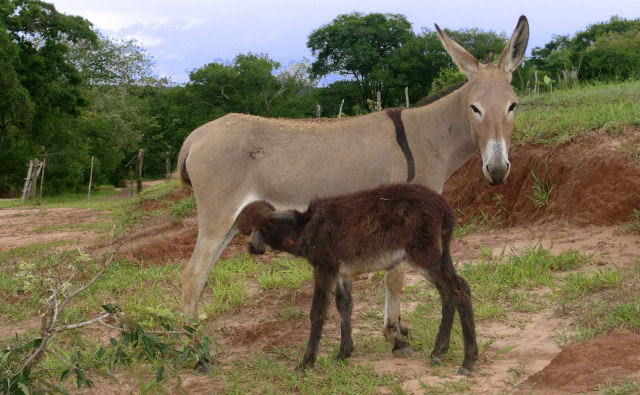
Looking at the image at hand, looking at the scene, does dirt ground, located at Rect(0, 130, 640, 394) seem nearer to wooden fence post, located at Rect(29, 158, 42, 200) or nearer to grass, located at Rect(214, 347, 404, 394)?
grass, located at Rect(214, 347, 404, 394)

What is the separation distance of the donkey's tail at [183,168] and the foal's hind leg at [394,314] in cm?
203

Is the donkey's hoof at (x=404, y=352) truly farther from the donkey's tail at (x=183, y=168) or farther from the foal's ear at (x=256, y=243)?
the donkey's tail at (x=183, y=168)

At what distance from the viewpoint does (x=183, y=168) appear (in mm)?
4867

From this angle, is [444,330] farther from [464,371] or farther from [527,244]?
[527,244]

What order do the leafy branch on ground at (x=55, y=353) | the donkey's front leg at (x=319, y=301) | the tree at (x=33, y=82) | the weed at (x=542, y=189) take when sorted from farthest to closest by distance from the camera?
the tree at (x=33, y=82) → the weed at (x=542, y=189) → the donkey's front leg at (x=319, y=301) → the leafy branch on ground at (x=55, y=353)

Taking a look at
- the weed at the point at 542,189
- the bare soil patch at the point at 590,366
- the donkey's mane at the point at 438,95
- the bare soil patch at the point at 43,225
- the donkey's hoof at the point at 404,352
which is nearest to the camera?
the bare soil patch at the point at 590,366

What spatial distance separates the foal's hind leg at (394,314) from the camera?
4.31 m

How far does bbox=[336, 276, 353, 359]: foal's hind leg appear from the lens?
4.20 meters

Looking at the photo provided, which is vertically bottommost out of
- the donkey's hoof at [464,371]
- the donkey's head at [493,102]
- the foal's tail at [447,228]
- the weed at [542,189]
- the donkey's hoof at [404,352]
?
the donkey's hoof at [404,352]

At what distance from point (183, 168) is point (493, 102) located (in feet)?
9.09

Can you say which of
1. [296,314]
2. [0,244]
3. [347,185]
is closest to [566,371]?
[347,185]

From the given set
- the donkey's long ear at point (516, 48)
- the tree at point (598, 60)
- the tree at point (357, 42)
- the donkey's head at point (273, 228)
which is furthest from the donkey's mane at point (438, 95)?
the tree at point (357, 42)

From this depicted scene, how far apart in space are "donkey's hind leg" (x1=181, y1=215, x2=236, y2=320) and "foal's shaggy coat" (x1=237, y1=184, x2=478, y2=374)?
33cm

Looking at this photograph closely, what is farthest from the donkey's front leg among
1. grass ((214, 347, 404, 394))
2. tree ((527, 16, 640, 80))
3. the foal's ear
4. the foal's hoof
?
tree ((527, 16, 640, 80))
